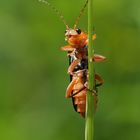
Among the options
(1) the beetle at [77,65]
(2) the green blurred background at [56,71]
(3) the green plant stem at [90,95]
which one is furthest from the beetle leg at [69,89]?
(2) the green blurred background at [56,71]

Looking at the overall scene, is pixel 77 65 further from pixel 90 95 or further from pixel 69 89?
pixel 90 95

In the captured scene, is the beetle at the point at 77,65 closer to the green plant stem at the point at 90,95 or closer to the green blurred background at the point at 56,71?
the green plant stem at the point at 90,95

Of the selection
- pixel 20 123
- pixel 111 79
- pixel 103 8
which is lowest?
pixel 20 123

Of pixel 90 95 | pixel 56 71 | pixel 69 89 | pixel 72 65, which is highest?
pixel 56 71

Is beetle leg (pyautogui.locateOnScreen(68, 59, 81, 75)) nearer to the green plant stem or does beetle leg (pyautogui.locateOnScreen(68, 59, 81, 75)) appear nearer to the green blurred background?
the green plant stem

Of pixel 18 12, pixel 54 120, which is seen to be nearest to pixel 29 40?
pixel 18 12

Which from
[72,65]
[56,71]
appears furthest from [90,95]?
Answer: [56,71]

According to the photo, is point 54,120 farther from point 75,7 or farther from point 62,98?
point 75,7

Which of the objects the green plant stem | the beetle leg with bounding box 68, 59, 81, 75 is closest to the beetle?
the beetle leg with bounding box 68, 59, 81, 75

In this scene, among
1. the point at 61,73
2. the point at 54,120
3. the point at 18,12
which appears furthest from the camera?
the point at 18,12
